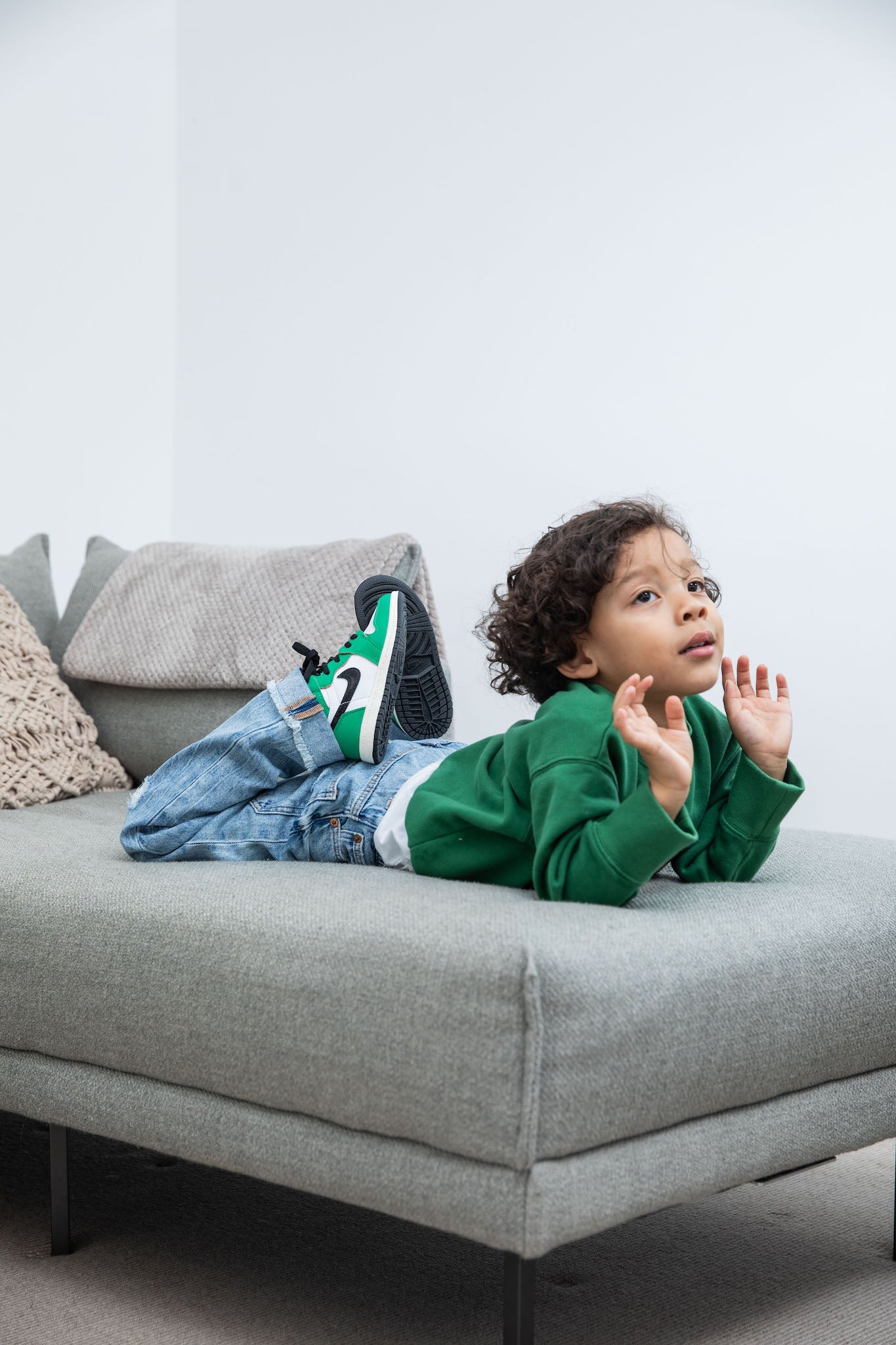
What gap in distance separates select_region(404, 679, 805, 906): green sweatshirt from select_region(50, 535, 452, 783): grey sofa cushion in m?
0.72

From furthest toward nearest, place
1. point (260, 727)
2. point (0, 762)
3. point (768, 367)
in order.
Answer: point (768, 367) < point (0, 762) < point (260, 727)

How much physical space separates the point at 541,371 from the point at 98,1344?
6.75 feet

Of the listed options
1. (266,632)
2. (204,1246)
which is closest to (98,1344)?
(204,1246)

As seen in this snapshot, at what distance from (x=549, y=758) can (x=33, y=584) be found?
1495mm

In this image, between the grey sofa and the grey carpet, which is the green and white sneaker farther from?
the grey carpet

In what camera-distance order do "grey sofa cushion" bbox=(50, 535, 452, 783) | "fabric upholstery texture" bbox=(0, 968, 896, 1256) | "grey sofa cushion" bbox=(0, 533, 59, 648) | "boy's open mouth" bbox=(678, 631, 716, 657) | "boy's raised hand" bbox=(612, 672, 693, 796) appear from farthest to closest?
"grey sofa cushion" bbox=(0, 533, 59, 648), "grey sofa cushion" bbox=(50, 535, 452, 783), "boy's open mouth" bbox=(678, 631, 716, 657), "boy's raised hand" bbox=(612, 672, 693, 796), "fabric upholstery texture" bbox=(0, 968, 896, 1256)

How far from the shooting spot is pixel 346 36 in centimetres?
303

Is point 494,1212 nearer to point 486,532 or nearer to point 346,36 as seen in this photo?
point 486,532

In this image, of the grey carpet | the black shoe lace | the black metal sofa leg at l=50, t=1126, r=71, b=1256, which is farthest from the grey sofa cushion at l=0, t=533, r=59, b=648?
the black metal sofa leg at l=50, t=1126, r=71, b=1256

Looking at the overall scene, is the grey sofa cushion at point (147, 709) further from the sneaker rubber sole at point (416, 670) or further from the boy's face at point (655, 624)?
the boy's face at point (655, 624)

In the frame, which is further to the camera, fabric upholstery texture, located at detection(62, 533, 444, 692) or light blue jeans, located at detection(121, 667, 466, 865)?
fabric upholstery texture, located at detection(62, 533, 444, 692)

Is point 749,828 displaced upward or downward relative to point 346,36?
downward

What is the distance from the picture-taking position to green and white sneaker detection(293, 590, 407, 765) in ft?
4.94

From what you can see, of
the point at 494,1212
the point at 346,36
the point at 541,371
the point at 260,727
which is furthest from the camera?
the point at 346,36
